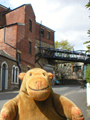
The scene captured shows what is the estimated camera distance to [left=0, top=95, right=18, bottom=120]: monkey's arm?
2266mm

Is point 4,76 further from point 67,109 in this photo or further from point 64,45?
point 64,45

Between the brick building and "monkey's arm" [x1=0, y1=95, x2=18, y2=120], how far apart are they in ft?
44.2

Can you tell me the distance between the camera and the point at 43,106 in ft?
8.41

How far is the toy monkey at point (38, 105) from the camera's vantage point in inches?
90.4

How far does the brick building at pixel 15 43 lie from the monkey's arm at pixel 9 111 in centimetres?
1346

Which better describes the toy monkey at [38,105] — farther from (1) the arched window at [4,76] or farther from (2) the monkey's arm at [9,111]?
(1) the arched window at [4,76]

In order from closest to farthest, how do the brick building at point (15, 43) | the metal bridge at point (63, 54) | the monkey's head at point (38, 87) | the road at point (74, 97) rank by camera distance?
the monkey's head at point (38, 87)
the road at point (74, 97)
the brick building at point (15, 43)
the metal bridge at point (63, 54)

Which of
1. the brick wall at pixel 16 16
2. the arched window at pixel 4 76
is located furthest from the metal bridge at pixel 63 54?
the arched window at pixel 4 76

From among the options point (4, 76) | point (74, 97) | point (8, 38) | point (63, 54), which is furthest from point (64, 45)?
point (74, 97)

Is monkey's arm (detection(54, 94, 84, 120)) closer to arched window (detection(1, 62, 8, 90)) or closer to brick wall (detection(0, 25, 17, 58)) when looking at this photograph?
arched window (detection(1, 62, 8, 90))

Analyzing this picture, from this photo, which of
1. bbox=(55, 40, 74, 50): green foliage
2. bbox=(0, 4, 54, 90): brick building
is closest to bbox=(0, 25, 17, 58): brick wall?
bbox=(0, 4, 54, 90): brick building

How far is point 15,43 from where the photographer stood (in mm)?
19500

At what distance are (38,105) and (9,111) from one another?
17.6 inches

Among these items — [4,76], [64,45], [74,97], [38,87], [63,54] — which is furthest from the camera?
[64,45]
